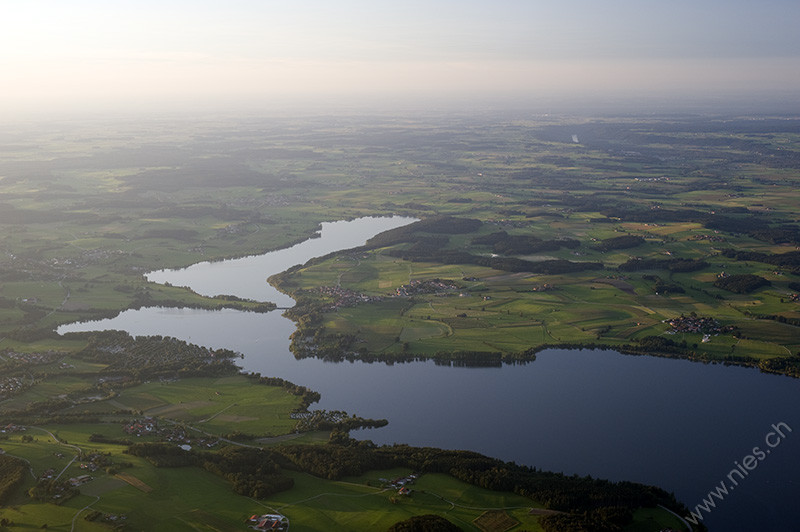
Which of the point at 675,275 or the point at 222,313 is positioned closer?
the point at 222,313

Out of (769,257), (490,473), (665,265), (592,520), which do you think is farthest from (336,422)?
(769,257)

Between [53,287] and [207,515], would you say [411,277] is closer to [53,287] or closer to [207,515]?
[53,287]

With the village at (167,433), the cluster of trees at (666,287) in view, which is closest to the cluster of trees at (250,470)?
the village at (167,433)

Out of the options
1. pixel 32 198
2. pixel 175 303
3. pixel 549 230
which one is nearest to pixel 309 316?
pixel 175 303

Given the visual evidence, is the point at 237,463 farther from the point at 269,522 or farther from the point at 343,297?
the point at 343,297

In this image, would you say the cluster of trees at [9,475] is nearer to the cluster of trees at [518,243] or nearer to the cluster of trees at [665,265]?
the cluster of trees at [518,243]

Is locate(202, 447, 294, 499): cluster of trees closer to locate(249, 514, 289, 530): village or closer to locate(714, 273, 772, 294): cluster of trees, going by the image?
locate(249, 514, 289, 530): village
